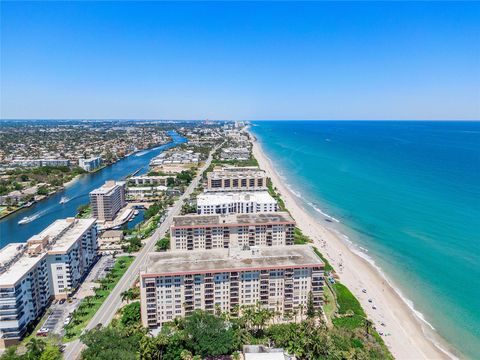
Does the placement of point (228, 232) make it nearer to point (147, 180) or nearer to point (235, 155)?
point (147, 180)

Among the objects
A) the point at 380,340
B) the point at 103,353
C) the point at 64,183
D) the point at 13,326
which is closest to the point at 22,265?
the point at 13,326

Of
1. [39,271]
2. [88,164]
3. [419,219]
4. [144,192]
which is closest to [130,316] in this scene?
[39,271]

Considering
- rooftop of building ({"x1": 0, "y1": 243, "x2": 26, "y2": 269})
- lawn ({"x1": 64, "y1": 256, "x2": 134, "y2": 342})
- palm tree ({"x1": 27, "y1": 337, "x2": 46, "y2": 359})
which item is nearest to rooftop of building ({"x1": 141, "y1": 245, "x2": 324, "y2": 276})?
lawn ({"x1": 64, "y1": 256, "x2": 134, "y2": 342})

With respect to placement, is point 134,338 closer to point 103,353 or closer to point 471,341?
point 103,353

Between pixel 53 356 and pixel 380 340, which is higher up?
pixel 53 356

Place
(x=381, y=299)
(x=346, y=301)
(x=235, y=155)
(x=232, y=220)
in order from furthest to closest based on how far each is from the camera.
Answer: (x=235, y=155), (x=232, y=220), (x=381, y=299), (x=346, y=301)

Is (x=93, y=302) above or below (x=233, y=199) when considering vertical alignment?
below

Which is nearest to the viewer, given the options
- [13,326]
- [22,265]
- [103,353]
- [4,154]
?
[103,353]
